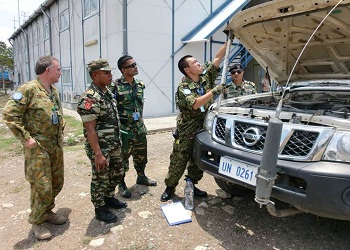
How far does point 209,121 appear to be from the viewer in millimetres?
2734

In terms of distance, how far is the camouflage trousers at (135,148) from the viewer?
322 cm

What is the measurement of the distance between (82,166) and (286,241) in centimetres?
313

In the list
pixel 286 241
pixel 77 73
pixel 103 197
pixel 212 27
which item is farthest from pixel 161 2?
pixel 286 241

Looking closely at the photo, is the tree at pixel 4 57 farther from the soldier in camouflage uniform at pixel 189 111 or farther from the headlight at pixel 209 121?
the headlight at pixel 209 121

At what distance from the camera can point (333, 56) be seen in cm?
308

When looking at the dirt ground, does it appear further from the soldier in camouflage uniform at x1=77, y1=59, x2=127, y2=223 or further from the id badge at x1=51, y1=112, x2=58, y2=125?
the id badge at x1=51, y1=112, x2=58, y2=125

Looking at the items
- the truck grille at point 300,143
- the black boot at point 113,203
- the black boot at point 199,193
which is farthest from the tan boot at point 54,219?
the truck grille at point 300,143

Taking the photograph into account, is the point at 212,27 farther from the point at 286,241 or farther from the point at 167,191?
the point at 286,241

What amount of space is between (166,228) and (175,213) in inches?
8.6

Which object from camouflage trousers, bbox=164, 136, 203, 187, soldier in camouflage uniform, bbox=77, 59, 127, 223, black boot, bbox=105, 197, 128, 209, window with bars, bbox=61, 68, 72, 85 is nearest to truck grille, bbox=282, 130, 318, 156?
camouflage trousers, bbox=164, 136, 203, 187

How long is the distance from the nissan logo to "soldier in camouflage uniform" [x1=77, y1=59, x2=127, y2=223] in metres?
1.23

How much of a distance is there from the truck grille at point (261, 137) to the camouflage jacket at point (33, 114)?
1.48m

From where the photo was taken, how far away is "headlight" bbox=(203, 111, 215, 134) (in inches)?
105

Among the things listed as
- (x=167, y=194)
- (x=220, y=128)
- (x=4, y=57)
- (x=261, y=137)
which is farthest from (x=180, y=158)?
(x=4, y=57)
